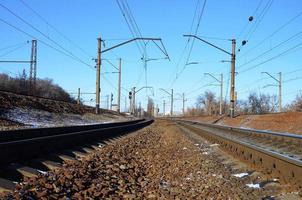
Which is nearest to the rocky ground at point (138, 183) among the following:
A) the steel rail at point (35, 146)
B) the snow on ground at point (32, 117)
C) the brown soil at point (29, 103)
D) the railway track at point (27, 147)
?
the railway track at point (27, 147)

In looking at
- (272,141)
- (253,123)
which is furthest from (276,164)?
(253,123)

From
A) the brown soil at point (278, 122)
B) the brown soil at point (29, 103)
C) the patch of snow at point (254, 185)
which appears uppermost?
the brown soil at point (29, 103)

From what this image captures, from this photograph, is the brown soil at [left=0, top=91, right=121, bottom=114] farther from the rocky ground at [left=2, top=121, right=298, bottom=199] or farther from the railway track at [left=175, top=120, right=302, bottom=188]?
the rocky ground at [left=2, top=121, right=298, bottom=199]

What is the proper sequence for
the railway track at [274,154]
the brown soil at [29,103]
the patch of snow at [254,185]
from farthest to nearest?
the brown soil at [29,103] < the railway track at [274,154] < the patch of snow at [254,185]

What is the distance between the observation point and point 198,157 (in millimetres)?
16062

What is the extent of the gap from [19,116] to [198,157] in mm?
17334

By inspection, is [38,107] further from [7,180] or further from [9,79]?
[9,79]

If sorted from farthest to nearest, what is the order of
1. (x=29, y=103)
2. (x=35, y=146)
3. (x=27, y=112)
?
1. (x=29, y=103)
2. (x=27, y=112)
3. (x=35, y=146)

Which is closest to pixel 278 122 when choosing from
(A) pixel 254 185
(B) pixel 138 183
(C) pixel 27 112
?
(C) pixel 27 112

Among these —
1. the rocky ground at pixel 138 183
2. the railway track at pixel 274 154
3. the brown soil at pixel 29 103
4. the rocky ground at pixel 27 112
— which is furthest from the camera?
the brown soil at pixel 29 103

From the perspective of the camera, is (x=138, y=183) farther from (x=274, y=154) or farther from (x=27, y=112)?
(x=27, y=112)

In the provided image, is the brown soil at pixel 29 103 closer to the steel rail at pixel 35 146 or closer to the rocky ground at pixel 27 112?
the rocky ground at pixel 27 112

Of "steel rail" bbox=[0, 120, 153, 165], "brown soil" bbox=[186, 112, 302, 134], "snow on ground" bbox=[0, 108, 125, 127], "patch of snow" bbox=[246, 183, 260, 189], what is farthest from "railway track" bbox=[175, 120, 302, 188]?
"snow on ground" bbox=[0, 108, 125, 127]

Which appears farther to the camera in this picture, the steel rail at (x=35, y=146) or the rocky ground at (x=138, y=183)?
the steel rail at (x=35, y=146)
